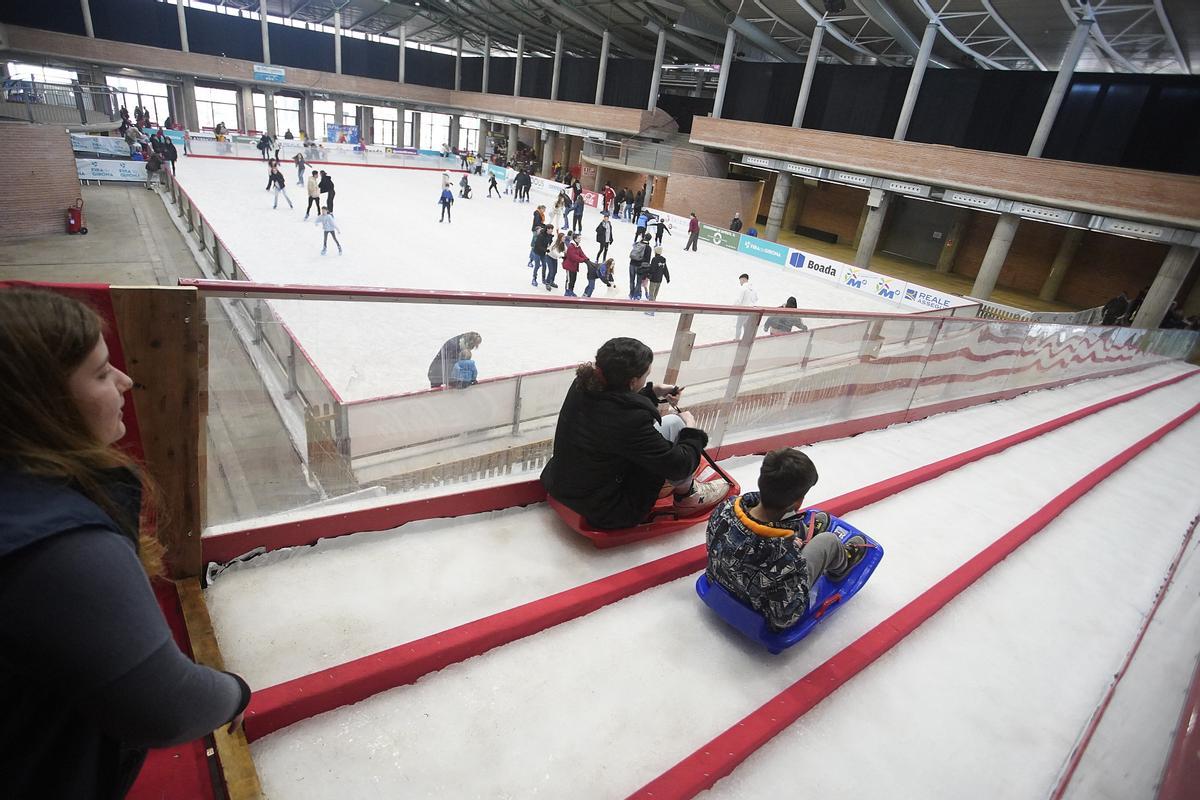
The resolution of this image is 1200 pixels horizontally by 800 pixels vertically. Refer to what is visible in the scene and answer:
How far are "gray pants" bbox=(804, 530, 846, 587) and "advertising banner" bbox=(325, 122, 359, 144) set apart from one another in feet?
144

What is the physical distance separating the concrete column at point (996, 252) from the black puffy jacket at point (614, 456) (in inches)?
777

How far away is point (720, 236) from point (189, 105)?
35106mm

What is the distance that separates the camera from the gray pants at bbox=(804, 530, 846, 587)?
244 cm

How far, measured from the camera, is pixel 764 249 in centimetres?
2005

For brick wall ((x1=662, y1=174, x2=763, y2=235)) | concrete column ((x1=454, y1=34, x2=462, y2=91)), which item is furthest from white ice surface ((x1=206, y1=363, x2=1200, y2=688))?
concrete column ((x1=454, y1=34, x2=462, y2=91))

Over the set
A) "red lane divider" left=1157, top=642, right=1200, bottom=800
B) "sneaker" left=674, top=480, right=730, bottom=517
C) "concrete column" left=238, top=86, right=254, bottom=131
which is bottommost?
"sneaker" left=674, top=480, right=730, bottom=517

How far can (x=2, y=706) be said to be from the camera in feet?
2.52

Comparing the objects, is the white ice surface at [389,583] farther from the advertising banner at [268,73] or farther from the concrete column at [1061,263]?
the advertising banner at [268,73]

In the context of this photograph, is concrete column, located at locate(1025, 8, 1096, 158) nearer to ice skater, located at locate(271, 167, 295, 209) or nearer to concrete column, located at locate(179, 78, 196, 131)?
ice skater, located at locate(271, 167, 295, 209)

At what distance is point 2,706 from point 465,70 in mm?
54222

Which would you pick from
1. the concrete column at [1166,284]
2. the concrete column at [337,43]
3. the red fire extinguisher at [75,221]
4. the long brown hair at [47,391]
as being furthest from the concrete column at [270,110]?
the long brown hair at [47,391]

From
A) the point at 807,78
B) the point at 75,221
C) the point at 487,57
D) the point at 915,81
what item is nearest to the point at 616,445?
the point at 75,221

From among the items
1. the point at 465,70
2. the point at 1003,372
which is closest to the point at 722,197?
the point at 1003,372

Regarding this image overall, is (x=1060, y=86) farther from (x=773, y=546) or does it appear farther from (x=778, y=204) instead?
(x=773, y=546)
